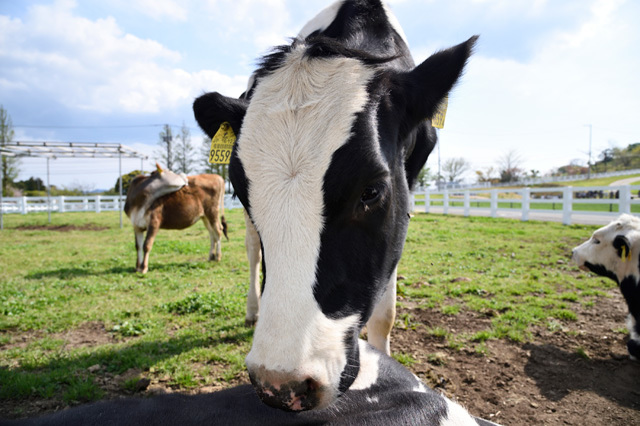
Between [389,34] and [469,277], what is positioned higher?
[389,34]

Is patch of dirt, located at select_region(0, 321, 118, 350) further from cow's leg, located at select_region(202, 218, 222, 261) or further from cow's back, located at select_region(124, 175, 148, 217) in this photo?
cow's leg, located at select_region(202, 218, 222, 261)

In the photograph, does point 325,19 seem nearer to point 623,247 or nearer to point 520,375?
point 520,375

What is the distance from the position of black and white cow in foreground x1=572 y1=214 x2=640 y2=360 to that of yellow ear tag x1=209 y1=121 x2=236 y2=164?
156 inches

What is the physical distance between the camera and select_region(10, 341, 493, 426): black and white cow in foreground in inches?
56.0

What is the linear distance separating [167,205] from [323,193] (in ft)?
23.5

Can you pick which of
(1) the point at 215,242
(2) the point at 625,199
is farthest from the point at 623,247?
(2) the point at 625,199

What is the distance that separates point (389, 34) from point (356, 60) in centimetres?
109

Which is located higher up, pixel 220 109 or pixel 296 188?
pixel 220 109

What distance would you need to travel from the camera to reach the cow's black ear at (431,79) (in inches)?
69.8

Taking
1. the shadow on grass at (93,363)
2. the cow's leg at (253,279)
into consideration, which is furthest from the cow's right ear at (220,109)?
the shadow on grass at (93,363)

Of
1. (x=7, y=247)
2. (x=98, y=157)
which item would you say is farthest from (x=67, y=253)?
(x=98, y=157)

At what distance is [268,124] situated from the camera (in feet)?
5.21

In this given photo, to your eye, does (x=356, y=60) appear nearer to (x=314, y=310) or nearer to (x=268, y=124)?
(x=268, y=124)

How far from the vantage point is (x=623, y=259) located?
386 cm
